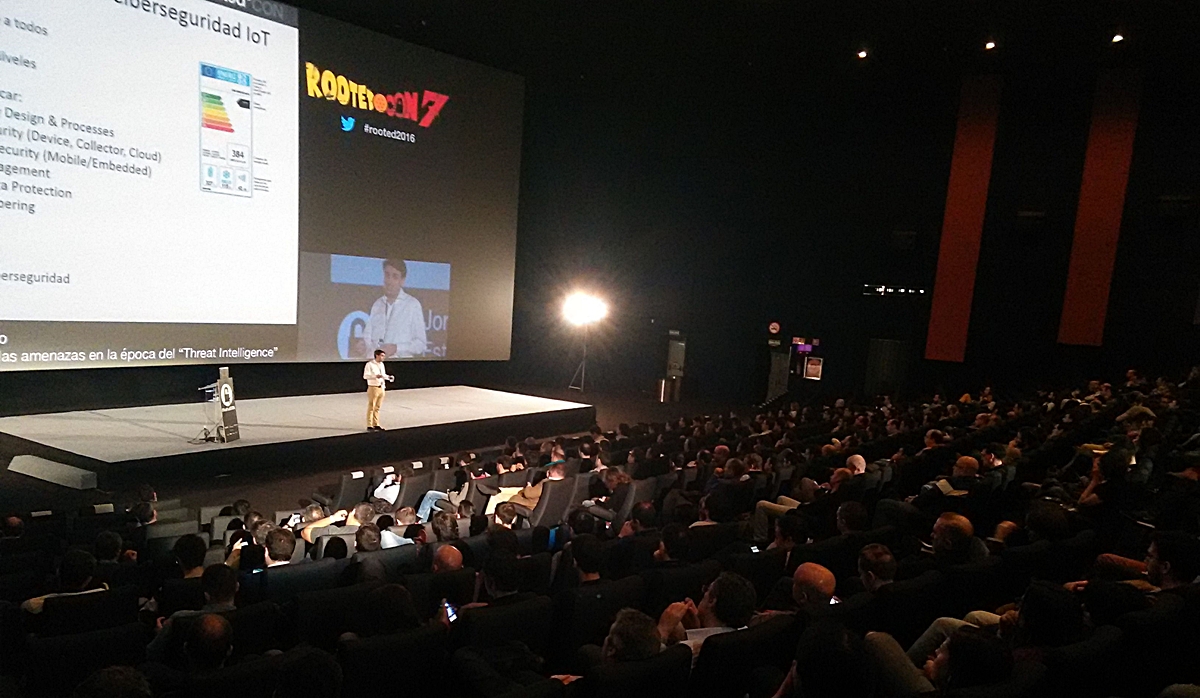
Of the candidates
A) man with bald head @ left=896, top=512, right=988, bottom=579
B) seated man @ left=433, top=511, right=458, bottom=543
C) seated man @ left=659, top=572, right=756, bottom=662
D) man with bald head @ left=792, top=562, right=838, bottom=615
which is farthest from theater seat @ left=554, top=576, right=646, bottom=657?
seated man @ left=433, top=511, right=458, bottom=543

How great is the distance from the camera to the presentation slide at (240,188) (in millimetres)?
8891

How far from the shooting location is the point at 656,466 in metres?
7.16

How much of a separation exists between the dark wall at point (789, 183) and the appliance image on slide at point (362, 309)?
135cm

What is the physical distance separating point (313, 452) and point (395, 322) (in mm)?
4356

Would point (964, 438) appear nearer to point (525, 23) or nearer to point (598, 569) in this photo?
point (598, 569)

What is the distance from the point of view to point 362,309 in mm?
12828

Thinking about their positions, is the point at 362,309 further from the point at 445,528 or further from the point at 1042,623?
the point at 1042,623

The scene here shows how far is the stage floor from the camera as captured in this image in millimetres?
8414

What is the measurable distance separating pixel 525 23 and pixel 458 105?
1.94m

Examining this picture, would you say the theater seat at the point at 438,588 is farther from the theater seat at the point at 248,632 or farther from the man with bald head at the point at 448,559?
the theater seat at the point at 248,632

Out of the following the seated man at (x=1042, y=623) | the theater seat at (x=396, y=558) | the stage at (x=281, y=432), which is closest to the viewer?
the seated man at (x=1042, y=623)

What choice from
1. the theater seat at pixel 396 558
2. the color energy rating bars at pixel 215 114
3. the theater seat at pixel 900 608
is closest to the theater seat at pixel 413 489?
the theater seat at pixel 396 558

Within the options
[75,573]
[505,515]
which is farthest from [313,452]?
[75,573]

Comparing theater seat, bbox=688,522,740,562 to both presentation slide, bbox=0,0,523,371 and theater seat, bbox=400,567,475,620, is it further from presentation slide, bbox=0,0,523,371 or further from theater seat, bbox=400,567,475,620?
presentation slide, bbox=0,0,523,371
